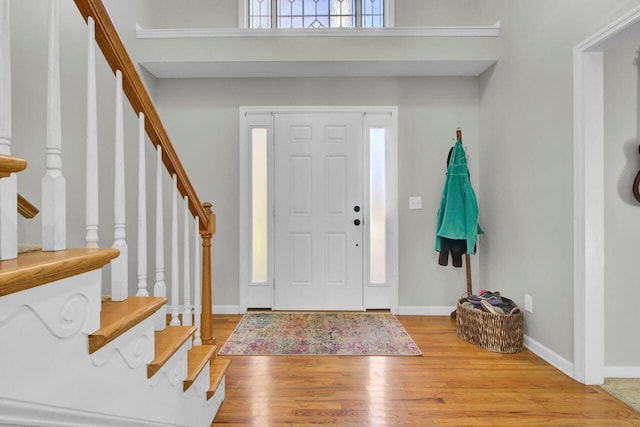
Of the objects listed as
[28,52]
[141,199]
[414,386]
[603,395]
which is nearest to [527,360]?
[603,395]

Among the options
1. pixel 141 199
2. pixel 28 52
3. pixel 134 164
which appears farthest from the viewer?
pixel 134 164

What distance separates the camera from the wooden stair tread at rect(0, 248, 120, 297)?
0.56 metres

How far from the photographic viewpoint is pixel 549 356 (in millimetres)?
2328

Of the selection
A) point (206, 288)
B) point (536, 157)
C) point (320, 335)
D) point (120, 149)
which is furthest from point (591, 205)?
point (120, 149)

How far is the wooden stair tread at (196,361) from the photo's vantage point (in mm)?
1372

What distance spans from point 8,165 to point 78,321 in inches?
14.4

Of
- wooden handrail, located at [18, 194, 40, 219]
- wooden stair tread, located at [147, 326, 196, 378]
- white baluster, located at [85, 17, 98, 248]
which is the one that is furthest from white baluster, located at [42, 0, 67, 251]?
wooden handrail, located at [18, 194, 40, 219]

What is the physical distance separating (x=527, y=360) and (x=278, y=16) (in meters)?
3.81

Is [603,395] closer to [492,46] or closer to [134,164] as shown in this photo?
[492,46]

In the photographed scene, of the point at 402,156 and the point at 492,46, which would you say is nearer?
the point at 492,46

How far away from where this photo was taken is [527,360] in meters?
2.37

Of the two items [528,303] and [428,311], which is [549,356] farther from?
[428,311]

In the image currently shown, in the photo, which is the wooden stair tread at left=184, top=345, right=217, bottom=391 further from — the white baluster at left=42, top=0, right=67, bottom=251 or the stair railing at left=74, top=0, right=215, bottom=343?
the white baluster at left=42, top=0, right=67, bottom=251

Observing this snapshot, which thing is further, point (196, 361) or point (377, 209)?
point (377, 209)
